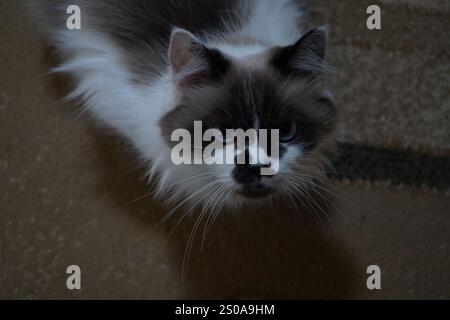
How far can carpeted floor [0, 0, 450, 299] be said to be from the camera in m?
1.37

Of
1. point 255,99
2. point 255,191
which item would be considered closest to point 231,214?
point 255,191

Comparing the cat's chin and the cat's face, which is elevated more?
the cat's face

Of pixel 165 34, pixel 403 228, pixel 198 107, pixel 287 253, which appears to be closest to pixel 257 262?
pixel 287 253

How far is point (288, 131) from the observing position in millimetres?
1042

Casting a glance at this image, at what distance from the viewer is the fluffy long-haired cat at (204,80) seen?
1021 millimetres

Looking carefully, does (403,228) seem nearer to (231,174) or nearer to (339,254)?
(339,254)

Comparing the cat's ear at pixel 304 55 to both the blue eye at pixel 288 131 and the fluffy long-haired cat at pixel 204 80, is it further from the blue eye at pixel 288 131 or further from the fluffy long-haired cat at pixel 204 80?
the blue eye at pixel 288 131

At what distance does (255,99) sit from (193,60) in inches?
5.8

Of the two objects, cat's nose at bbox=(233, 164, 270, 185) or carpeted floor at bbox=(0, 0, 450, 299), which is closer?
cat's nose at bbox=(233, 164, 270, 185)

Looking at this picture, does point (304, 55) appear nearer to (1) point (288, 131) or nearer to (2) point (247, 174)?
(1) point (288, 131)

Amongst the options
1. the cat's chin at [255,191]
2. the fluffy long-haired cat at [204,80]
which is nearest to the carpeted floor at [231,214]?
the fluffy long-haired cat at [204,80]

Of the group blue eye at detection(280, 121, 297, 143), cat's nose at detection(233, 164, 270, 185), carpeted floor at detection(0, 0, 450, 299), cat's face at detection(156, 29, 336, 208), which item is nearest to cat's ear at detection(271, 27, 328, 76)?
cat's face at detection(156, 29, 336, 208)

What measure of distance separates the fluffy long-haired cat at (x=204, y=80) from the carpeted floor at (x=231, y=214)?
0.31 ft

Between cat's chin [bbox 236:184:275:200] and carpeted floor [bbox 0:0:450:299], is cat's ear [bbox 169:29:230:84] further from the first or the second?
carpeted floor [bbox 0:0:450:299]
